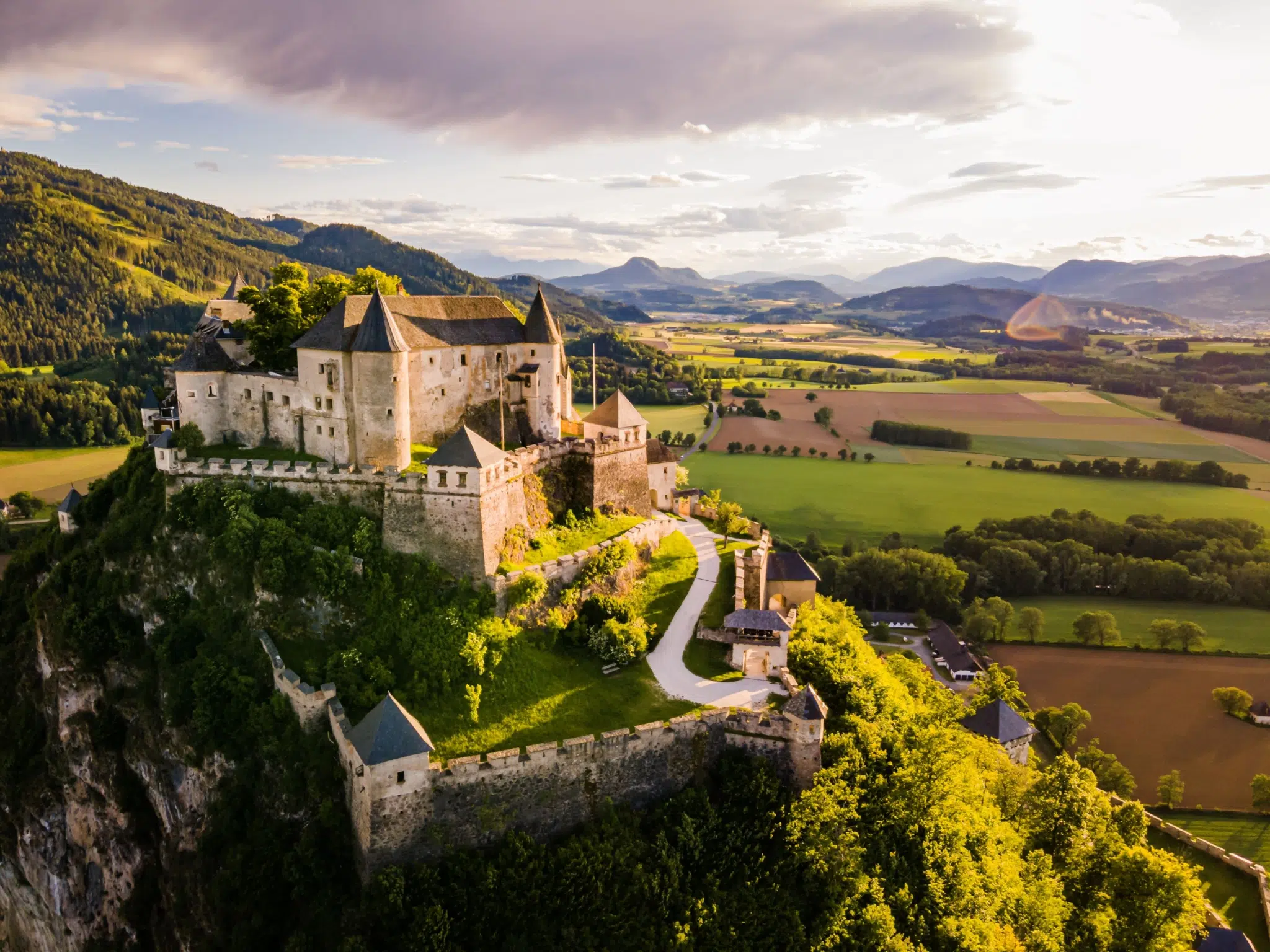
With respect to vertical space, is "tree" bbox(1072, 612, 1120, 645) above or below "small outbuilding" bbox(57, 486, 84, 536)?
below

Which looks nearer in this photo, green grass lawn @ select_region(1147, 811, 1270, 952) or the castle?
the castle

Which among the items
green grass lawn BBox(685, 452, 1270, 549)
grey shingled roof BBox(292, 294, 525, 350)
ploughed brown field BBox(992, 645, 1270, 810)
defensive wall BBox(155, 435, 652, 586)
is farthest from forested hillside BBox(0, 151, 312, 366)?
ploughed brown field BBox(992, 645, 1270, 810)

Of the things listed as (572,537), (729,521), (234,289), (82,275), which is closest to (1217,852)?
(729,521)

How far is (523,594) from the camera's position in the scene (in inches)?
1252

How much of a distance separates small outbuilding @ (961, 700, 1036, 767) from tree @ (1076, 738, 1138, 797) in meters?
4.46

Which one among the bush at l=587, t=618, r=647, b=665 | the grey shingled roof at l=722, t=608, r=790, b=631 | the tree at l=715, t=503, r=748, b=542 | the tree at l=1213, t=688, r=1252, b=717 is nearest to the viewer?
the bush at l=587, t=618, r=647, b=665

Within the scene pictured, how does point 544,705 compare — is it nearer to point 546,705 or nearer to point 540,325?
point 546,705

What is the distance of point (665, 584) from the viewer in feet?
128

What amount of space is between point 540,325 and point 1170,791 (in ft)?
139

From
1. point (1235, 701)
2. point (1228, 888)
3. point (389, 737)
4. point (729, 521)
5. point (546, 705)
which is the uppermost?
point (729, 521)

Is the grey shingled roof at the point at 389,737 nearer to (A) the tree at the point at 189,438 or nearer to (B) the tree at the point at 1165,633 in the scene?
(A) the tree at the point at 189,438

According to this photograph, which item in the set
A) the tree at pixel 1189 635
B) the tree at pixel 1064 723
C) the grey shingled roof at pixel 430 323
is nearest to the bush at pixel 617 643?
the grey shingled roof at pixel 430 323

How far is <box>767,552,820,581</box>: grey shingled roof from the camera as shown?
136ft

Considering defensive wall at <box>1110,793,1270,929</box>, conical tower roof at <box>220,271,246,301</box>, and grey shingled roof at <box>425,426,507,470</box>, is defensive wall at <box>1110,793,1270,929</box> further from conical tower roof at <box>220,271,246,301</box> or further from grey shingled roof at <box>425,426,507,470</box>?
conical tower roof at <box>220,271,246,301</box>
